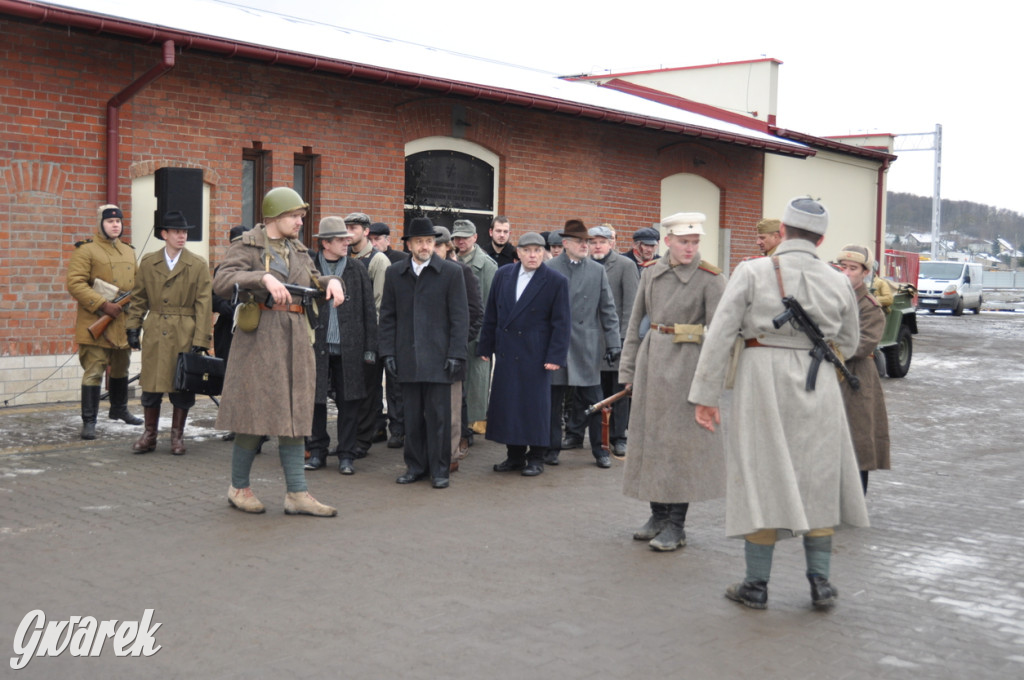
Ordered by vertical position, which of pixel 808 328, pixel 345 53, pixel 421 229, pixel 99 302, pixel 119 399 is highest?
pixel 345 53

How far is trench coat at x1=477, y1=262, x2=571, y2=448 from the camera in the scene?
351 inches

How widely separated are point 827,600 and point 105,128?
387 inches

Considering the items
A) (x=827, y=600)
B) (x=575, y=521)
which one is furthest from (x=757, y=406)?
(x=575, y=521)

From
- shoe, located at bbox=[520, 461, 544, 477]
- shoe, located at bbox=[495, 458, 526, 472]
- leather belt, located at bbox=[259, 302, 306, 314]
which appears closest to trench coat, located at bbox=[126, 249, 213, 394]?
leather belt, located at bbox=[259, 302, 306, 314]

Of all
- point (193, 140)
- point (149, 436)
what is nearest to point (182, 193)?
point (193, 140)

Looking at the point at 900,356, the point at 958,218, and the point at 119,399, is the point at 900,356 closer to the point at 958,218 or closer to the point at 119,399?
the point at 119,399

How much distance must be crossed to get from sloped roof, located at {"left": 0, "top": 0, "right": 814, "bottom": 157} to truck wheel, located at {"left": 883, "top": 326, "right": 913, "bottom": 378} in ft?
16.2

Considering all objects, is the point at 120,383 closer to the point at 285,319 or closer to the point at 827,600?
the point at 285,319

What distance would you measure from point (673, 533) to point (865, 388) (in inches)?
75.8

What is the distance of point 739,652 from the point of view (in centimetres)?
489

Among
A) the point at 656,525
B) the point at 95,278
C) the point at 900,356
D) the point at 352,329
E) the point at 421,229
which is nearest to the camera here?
the point at 656,525

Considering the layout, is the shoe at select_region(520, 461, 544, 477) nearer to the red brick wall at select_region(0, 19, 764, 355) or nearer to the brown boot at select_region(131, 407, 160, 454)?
the brown boot at select_region(131, 407, 160, 454)

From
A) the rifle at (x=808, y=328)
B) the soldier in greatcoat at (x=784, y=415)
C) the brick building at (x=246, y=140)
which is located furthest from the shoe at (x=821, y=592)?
the brick building at (x=246, y=140)

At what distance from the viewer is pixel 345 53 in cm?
1508
